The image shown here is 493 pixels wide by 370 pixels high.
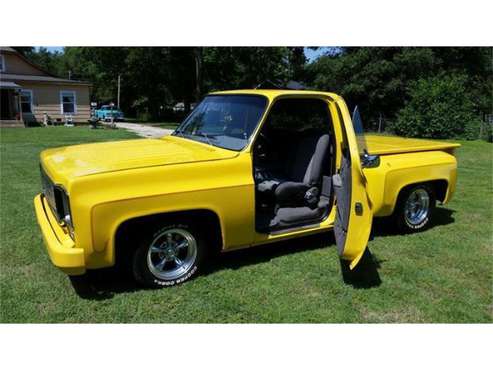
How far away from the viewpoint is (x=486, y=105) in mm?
34094

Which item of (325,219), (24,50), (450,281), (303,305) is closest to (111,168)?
(303,305)

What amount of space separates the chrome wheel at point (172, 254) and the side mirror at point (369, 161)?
2133mm

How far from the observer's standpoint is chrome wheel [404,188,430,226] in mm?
5875

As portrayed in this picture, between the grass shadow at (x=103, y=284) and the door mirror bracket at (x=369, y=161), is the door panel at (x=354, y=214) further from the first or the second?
the grass shadow at (x=103, y=284)

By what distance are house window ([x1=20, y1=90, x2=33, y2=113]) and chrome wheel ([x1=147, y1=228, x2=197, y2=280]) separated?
30.4 m

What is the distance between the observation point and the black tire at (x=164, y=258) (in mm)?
3896

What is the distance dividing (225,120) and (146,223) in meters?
1.68

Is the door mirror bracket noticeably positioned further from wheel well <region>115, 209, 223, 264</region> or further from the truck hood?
wheel well <region>115, 209, 223, 264</region>

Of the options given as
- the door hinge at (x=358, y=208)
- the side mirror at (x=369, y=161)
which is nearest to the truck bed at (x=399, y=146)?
the side mirror at (x=369, y=161)

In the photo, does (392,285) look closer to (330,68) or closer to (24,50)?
(330,68)

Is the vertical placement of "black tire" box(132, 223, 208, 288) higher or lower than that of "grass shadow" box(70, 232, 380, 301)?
higher

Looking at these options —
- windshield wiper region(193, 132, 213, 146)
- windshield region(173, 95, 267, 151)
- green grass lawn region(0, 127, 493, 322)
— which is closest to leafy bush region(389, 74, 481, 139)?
green grass lawn region(0, 127, 493, 322)

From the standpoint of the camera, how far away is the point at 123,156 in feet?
13.9

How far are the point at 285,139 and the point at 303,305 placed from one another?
249cm
